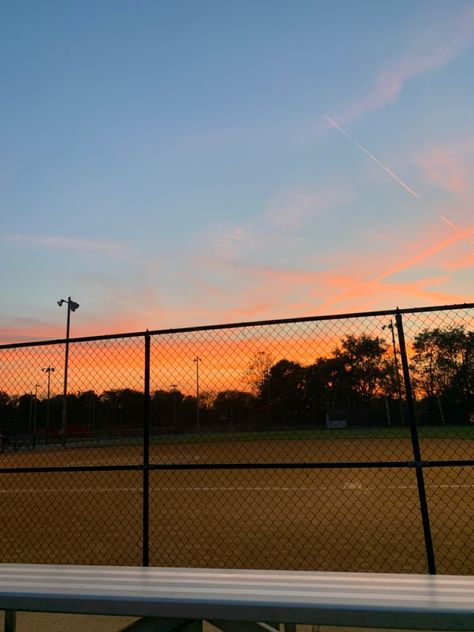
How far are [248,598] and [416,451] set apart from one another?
2.30m

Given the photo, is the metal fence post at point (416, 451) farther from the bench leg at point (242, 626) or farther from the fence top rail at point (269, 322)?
the bench leg at point (242, 626)

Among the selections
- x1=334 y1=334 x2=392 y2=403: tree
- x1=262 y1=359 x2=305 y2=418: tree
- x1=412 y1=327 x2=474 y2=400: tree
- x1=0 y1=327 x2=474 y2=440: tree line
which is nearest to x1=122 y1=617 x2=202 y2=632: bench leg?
x1=0 y1=327 x2=474 y2=440: tree line

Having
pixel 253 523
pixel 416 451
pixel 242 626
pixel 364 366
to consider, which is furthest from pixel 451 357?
pixel 242 626

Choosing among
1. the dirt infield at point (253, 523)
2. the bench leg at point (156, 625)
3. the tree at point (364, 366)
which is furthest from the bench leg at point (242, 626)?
Result: the tree at point (364, 366)

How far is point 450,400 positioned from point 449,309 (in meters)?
18.3

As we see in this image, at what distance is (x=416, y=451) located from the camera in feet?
13.5

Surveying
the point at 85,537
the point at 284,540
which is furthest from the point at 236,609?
the point at 85,537

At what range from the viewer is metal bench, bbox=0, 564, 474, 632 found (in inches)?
85.8

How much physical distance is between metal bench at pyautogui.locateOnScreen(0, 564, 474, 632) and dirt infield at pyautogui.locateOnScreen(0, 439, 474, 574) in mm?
2792

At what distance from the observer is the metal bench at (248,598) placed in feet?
7.15

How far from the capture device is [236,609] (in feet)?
7.54

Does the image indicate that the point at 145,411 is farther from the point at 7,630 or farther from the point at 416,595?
the point at 416,595

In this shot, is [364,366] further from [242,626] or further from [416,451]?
[242,626]

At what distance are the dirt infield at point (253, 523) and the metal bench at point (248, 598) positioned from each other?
2792 millimetres
